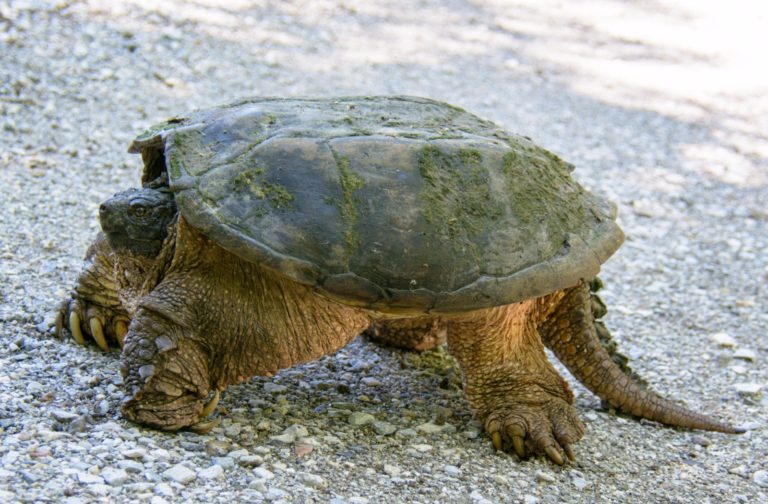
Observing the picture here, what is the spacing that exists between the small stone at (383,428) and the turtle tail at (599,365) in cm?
75

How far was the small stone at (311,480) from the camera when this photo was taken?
8.25 feet

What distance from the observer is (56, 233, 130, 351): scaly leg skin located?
3193 mm

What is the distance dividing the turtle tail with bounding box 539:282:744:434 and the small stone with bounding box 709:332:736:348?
3.16ft

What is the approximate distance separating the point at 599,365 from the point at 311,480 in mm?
1355

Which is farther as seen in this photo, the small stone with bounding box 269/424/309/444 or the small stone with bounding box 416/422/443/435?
the small stone with bounding box 416/422/443/435

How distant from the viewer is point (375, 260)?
2.69 meters

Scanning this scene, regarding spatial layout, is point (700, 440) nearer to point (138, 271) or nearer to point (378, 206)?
point (378, 206)

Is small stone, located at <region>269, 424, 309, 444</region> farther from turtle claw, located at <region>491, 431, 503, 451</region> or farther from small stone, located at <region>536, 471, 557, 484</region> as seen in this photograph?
small stone, located at <region>536, 471, 557, 484</region>

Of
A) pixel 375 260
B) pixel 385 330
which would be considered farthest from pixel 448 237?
pixel 385 330

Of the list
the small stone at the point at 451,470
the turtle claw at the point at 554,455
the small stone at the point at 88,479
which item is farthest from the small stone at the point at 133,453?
the turtle claw at the point at 554,455

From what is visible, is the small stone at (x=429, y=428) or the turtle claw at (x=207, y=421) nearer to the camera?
the turtle claw at (x=207, y=421)

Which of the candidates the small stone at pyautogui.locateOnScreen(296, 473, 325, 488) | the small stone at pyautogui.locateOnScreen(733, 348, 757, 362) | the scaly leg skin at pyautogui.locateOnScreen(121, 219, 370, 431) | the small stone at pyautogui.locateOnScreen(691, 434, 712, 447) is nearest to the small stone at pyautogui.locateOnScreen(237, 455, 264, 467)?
the small stone at pyautogui.locateOnScreen(296, 473, 325, 488)

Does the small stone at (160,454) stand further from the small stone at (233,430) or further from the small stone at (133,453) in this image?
the small stone at (233,430)

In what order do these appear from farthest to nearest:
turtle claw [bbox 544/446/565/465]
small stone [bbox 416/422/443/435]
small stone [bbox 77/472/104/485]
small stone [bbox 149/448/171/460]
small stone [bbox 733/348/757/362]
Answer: small stone [bbox 733/348/757/362] → small stone [bbox 416/422/443/435] → turtle claw [bbox 544/446/565/465] → small stone [bbox 149/448/171/460] → small stone [bbox 77/472/104/485]
